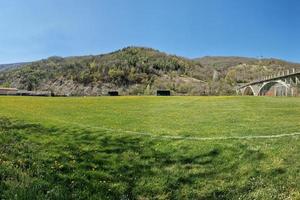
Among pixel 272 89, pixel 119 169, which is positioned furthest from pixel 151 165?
pixel 272 89

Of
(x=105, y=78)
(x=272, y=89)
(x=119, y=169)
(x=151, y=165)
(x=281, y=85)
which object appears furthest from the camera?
(x=105, y=78)

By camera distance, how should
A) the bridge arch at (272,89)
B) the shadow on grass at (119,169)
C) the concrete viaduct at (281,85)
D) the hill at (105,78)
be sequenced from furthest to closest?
the hill at (105,78), the bridge arch at (272,89), the concrete viaduct at (281,85), the shadow on grass at (119,169)

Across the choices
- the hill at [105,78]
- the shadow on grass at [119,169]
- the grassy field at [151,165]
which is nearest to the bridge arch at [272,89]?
the hill at [105,78]

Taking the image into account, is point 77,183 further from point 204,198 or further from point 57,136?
point 57,136

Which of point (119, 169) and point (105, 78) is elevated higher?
point (105, 78)

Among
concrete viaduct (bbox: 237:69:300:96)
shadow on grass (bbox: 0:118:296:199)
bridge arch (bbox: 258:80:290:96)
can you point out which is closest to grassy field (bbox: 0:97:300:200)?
shadow on grass (bbox: 0:118:296:199)

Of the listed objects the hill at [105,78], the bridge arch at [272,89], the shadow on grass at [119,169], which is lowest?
the shadow on grass at [119,169]

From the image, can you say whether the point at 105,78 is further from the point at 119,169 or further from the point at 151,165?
the point at 119,169

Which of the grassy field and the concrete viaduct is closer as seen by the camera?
the grassy field

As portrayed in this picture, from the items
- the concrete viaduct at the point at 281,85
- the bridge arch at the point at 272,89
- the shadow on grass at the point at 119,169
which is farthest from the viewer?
the bridge arch at the point at 272,89

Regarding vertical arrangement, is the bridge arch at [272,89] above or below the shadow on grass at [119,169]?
above

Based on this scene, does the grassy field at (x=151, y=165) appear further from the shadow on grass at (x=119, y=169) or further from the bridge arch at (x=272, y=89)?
the bridge arch at (x=272, y=89)

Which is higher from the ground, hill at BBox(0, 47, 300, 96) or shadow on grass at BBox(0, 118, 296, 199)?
hill at BBox(0, 47, 300, 96)

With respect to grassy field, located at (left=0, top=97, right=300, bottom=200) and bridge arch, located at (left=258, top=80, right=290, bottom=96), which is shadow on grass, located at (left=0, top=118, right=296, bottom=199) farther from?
bridge arch, located at (left=258, top=80, right=290, bottom=96)
